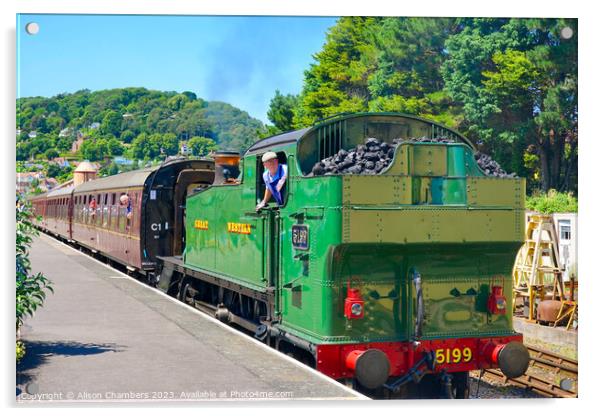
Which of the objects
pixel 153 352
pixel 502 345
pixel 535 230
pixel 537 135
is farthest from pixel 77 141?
pixel 535 230

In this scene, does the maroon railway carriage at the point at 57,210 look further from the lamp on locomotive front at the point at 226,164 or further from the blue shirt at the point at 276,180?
the blue shirt at the point at 276,180

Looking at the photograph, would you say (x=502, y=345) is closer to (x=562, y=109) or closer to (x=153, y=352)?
(x=562, y=109)

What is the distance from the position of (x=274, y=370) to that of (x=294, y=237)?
160 centimetres

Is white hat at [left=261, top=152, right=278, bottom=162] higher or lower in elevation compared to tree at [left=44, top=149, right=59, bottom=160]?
lower

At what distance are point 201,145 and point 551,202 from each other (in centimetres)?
723

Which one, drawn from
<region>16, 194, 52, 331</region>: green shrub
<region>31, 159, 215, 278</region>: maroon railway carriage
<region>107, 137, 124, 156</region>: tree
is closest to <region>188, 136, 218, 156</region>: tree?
<region>31, 159, 215, 278</region>: maroon railway carriage

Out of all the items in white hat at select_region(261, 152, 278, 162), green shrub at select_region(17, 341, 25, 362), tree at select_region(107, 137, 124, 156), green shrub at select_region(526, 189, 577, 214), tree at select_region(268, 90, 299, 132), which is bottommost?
green shrub at select_region(17, 341, 25, 362)

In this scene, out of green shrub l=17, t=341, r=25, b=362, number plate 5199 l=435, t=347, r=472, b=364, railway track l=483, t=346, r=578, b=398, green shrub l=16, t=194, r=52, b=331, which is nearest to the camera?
green shrub l=17, t=341, r=25, b=362

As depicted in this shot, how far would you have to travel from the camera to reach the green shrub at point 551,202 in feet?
44.9

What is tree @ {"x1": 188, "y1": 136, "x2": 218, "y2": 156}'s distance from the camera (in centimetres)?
1508

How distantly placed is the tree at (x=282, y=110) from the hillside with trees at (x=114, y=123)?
19.0m

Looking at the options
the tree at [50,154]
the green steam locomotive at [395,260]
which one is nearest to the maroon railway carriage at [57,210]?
the tree at [50,154]

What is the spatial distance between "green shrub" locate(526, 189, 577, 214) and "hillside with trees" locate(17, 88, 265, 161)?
20.5 feet

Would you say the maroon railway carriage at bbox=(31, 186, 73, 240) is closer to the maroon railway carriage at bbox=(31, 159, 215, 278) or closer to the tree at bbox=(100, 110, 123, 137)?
the maroon railway carriage at bbox=(31, 159, 215, 278)
